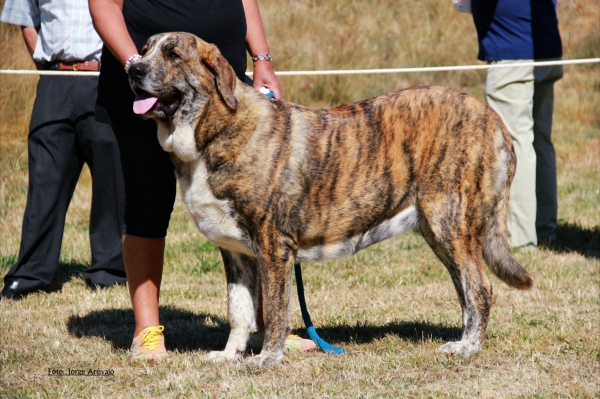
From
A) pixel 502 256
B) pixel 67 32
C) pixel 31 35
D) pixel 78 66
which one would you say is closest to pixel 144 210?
pixel 502 256

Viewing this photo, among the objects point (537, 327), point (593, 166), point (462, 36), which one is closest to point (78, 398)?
point (537, 327)

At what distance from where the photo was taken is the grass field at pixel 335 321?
4.01 meters

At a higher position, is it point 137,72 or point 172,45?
point 172,45

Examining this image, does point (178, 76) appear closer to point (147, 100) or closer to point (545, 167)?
point (147, 100)

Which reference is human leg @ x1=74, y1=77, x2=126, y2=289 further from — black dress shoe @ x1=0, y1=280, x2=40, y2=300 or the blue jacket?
the blue jacket

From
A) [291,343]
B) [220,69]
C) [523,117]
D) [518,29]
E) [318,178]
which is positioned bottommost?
[291,343]

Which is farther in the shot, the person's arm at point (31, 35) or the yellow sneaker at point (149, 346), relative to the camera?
the person's arm at point (31, 35)

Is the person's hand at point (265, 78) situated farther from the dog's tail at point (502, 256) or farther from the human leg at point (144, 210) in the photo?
the dog's tail at point (502, 256)

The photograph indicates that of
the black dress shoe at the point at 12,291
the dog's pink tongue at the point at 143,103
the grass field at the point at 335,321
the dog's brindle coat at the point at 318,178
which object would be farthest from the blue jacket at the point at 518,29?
the black dress shoe at the point at 12,291

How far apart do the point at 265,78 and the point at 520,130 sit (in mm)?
3435

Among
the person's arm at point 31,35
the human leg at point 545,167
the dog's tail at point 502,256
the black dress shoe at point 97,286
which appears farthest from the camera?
the human leg at point 545,167

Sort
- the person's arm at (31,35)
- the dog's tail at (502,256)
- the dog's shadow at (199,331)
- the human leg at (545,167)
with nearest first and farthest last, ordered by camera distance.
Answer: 1. the dog's tail at (502,256)
2. the dog's shadow at (199,331)
3. the person's arm at (31,35)
4. the human leg at (545,167)

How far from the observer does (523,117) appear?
23.4 ft

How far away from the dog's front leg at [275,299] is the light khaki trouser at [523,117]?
3.68 m
